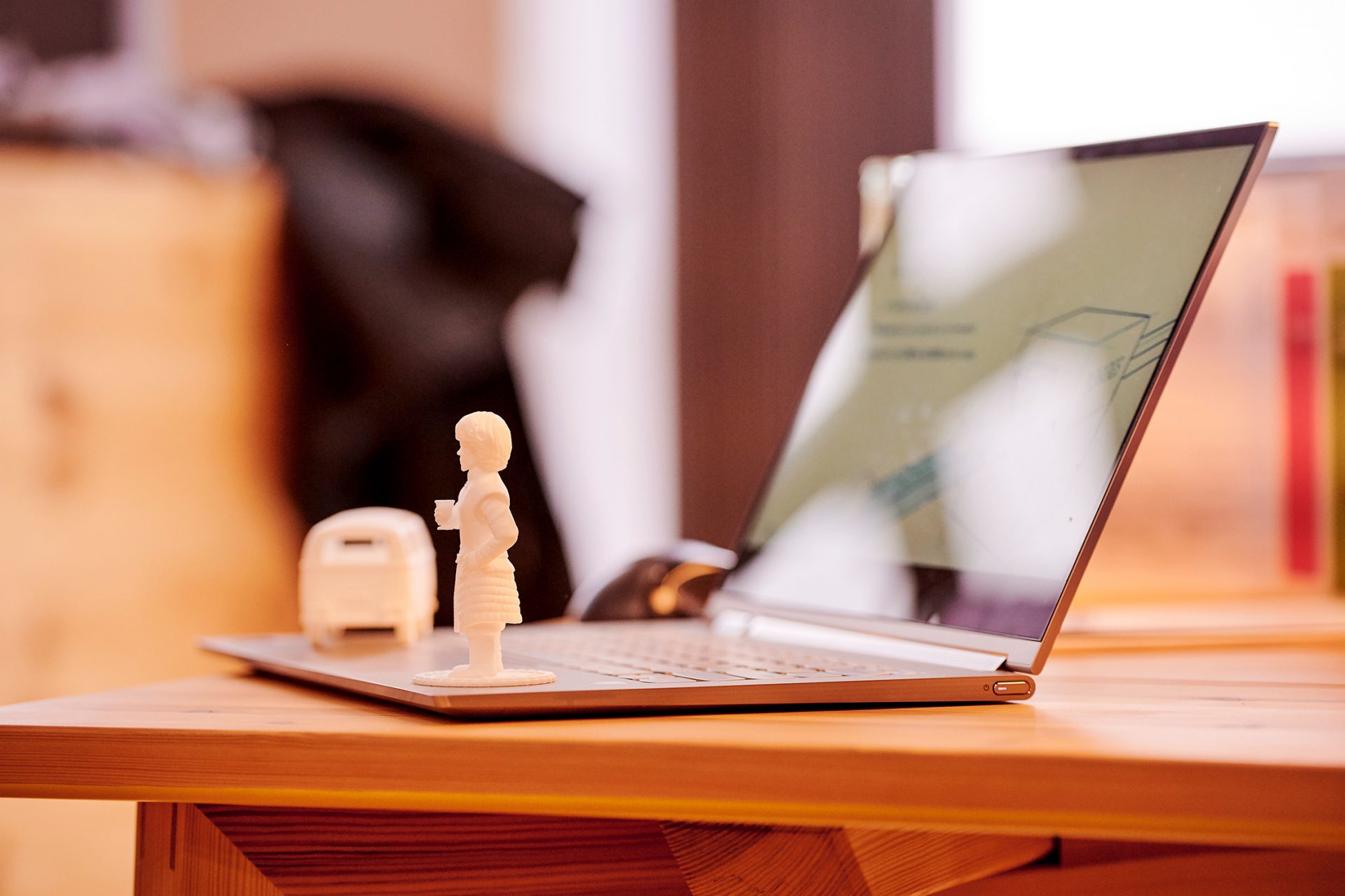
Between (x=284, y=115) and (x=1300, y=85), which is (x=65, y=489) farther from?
(x=1300, y=85)

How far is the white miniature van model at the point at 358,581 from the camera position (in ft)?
2.14

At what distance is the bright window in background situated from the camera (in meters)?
1.37

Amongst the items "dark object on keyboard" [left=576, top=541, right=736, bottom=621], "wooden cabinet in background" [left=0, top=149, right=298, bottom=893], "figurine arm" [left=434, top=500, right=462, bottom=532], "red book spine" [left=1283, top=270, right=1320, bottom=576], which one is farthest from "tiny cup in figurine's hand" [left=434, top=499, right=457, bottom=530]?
"wooden cabinet in background" [left=0, top=149, right=298, bottom=893]

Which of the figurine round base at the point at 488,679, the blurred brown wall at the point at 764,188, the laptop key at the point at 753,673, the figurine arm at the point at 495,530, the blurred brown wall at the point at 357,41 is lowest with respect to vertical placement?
the laptop key at the point at 753,673

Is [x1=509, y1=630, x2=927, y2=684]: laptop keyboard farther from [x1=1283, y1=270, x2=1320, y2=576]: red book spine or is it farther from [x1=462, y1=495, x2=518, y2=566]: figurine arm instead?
[x1=1283, y1=270, x2=1320, y2=576]: red book spine

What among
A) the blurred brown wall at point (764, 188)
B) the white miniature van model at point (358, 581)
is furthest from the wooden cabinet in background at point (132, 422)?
the white miniature van model at point (358, 581)

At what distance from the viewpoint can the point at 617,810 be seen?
43 cm

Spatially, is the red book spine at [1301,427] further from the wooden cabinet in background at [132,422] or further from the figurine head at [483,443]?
the wooden cabinet in background at [132,422]

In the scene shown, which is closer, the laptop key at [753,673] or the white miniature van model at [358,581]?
the laptop key at [753,673]

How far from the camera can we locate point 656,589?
864 millimetres

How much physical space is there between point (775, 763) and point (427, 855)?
0.17 meters

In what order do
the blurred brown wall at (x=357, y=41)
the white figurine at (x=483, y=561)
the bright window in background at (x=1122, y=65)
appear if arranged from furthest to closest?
the blurred brown wall at (x=357, y=41), the bright window in background at (x=1122, y=65), the white figurine at (x=483, y=561)

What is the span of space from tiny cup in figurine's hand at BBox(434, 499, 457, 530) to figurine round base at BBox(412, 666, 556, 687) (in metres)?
0.06

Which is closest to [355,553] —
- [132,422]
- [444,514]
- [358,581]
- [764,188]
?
[358,581]
